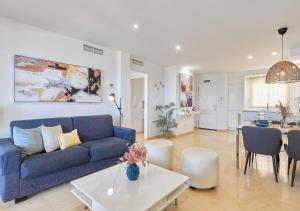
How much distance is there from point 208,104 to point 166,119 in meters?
2.77

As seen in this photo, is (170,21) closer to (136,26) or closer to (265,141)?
(136,26)

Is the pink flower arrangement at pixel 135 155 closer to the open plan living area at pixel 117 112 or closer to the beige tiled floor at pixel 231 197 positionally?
the open plan living area at pixel 117 112

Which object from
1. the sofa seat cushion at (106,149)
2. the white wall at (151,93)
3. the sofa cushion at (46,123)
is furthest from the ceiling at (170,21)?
the sofa seat cushion at (106,149)

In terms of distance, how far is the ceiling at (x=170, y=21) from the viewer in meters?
2.25

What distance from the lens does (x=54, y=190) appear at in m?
2.33

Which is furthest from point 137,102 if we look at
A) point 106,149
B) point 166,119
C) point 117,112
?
point 106,149

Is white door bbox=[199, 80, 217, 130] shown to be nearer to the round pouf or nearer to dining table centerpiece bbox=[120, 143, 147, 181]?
the round pouf

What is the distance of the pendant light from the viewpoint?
8.95 feet

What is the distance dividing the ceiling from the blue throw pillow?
5.75 ft

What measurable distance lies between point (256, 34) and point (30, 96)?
4.22 metres

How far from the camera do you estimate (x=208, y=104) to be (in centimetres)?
743

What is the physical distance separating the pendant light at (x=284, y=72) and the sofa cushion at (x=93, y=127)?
3.20m

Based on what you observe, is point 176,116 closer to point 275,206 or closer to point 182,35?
point 182,35

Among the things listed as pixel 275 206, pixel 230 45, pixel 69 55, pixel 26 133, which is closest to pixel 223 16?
pixel 230 45
